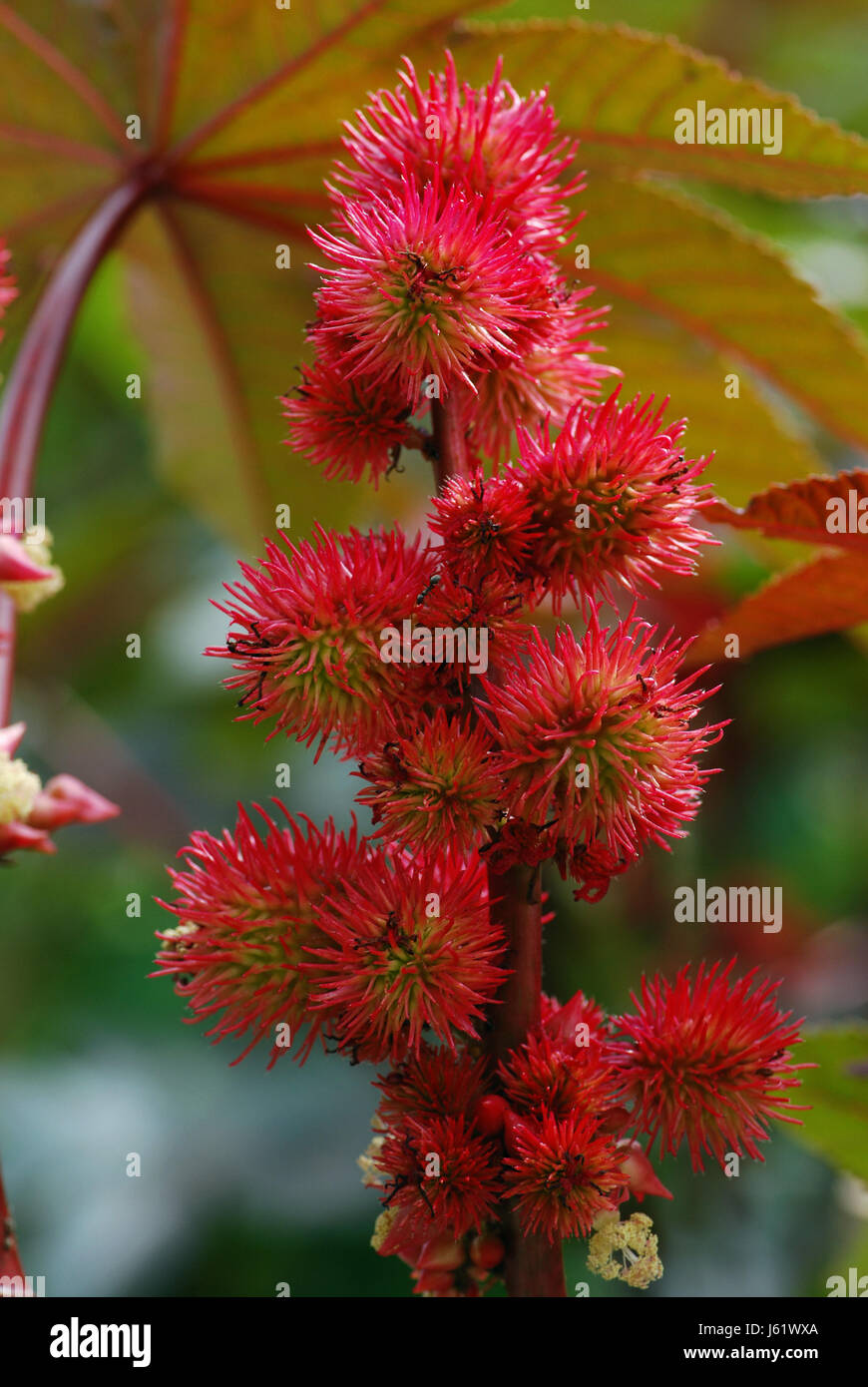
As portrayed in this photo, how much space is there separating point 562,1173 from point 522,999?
9 cm

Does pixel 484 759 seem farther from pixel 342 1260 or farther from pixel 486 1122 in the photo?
pixel 342 1260

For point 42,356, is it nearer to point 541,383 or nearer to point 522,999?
point 541,383

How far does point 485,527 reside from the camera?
62 cm

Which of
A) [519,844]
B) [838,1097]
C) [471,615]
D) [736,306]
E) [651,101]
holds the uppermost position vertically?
[651,101]

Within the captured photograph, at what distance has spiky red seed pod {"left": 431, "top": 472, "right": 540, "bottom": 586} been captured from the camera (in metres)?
0.62

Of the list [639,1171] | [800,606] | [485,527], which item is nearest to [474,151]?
[485,527]

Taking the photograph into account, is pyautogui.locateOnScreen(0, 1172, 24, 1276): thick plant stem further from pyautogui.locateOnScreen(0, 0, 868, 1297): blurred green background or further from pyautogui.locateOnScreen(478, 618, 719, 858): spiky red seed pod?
Result: pyautogui.locateOnScreen(0, 0, 868, 1297): blurred green background

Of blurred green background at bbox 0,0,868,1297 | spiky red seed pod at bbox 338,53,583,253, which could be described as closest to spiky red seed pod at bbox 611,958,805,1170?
spiky red seed pod at bbox 338,53,583,253

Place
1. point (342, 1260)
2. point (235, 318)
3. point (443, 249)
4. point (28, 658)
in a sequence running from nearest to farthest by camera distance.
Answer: point (443, 249) → point (235, 318) → point (342, 1260) → point (28, 658)

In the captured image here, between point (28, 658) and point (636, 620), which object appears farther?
point (28, 658)

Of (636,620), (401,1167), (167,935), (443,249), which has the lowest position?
(401,1167)

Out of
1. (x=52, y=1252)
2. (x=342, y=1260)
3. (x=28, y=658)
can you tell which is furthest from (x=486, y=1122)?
(x=28, y=658)
